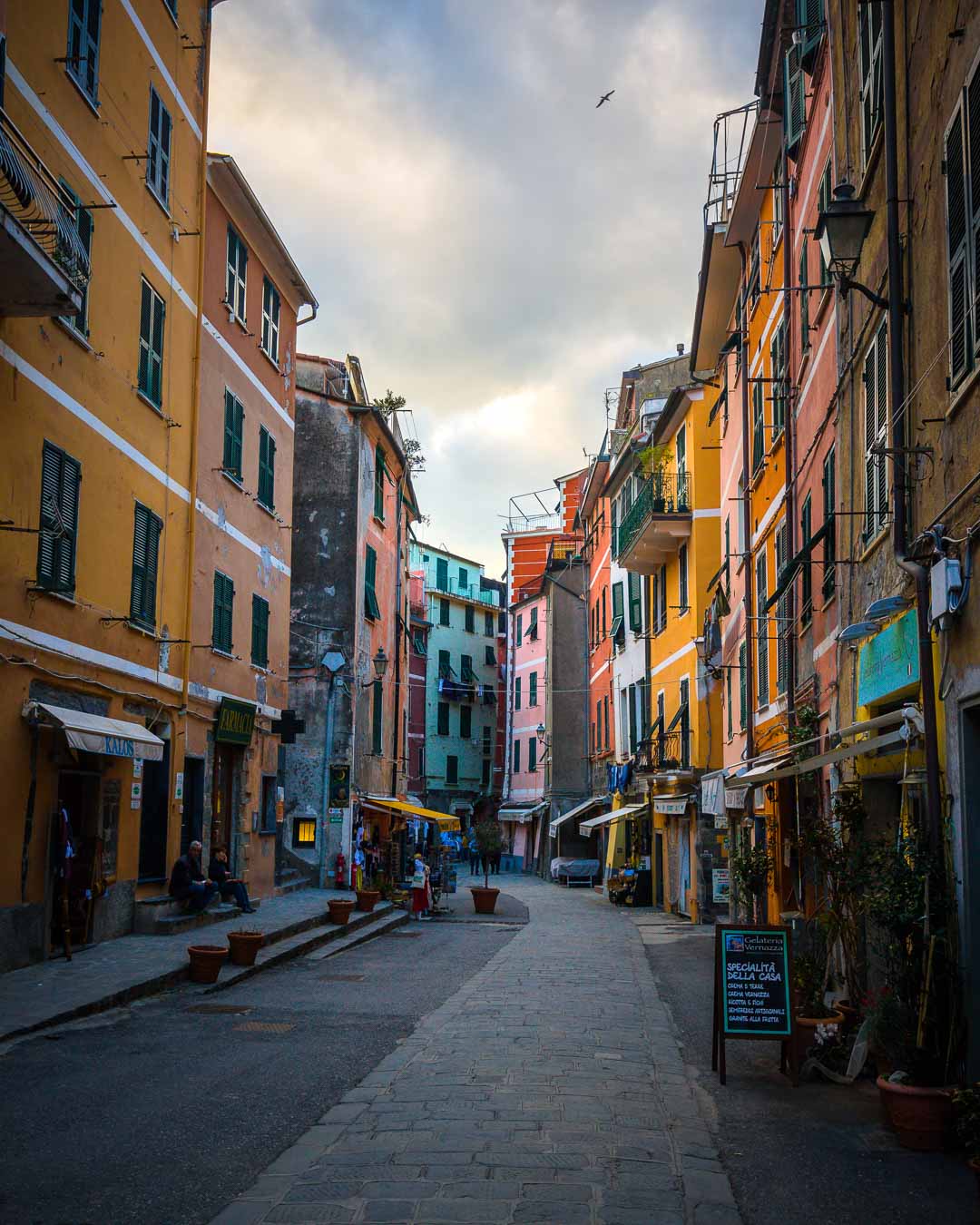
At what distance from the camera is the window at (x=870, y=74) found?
34.0 feet

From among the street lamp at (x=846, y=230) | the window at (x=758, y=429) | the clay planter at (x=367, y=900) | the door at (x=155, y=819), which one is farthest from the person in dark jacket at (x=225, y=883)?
the street lamp at (x=846, y=230)

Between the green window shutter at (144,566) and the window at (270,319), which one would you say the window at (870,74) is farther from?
the window at (270,319)

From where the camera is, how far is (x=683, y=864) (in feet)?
96.7

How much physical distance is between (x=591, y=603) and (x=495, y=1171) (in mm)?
42654

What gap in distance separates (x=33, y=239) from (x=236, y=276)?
11.3 meters

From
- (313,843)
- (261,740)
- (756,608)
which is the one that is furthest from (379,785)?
(756,608)

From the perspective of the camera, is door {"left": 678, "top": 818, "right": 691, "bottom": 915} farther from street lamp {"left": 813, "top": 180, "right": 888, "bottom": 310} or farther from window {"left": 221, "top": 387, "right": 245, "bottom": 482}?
street lamp {"left": 813, "top": 180, "right": 888, "bottom": 310}

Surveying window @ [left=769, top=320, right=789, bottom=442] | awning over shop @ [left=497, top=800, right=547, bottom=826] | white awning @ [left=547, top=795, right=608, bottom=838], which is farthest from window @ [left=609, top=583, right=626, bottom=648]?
window @ [left=769, top=320, right=789, bottom=442]

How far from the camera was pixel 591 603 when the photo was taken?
4888cm

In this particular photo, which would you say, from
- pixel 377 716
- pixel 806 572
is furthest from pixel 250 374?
pixel 377 716

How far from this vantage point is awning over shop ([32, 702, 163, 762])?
14258mm

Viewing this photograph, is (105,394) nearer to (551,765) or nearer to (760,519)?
(760,519)

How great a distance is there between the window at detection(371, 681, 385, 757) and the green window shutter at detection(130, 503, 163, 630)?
655 inches

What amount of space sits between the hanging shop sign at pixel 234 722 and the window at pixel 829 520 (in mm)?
11439
